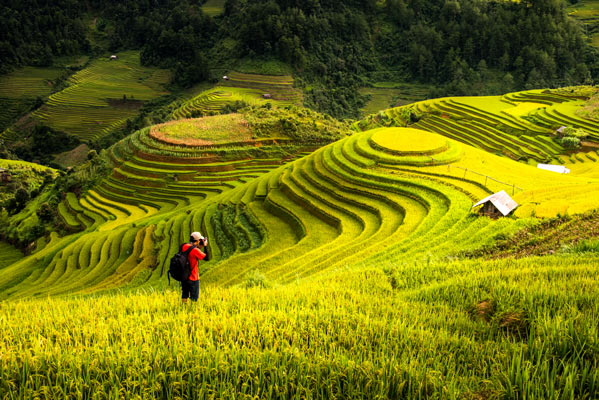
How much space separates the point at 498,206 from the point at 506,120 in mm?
36658

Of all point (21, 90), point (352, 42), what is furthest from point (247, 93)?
point (21, 90)

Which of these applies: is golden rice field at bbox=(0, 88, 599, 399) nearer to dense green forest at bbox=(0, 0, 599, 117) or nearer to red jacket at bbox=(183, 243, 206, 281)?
red jacket at bbox=(183, 243, 206, 281)

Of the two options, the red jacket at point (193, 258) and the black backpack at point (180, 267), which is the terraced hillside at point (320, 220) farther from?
the black backpack at point (180, 267)

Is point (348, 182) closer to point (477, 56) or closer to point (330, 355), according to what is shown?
point (330, 355)

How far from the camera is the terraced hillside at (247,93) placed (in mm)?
54156

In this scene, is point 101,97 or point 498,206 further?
point 101,97

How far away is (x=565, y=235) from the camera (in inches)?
370

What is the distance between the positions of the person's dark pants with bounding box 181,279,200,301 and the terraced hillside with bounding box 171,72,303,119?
163ft

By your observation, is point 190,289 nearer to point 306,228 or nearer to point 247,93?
point 306,228

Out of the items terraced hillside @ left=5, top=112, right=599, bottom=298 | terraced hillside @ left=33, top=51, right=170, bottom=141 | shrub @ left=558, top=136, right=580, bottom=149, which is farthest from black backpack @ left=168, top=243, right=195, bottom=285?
terraced hillside @ left=33, top=51, right=170, bottom=141

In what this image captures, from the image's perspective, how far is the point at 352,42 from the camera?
243 feet

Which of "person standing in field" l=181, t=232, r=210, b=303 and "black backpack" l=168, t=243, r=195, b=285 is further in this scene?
"person standing in field" l=181, t=232, r=210, b=303

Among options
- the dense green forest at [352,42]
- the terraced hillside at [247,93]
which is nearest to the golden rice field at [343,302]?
the terraced hillside at [247,93]

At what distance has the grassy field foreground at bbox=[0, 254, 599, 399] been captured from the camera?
2877mm
